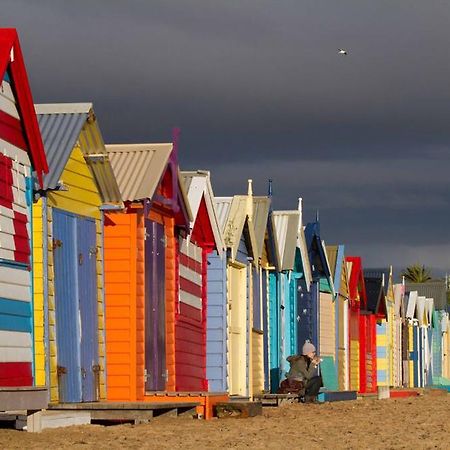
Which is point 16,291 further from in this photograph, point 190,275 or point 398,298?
point 398,298

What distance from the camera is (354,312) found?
151ft

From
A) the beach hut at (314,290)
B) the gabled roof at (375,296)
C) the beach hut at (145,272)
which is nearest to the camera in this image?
the beach hut at (145,272)

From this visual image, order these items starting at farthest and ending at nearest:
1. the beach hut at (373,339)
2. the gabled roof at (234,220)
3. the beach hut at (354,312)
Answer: the beach hut at (373,339), the beach hut at (354,312), the gabled roof at (234,220)

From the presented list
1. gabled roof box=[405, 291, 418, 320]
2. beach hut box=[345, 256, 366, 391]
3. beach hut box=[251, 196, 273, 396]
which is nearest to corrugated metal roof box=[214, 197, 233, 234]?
beach hut box=[251, 196, 273, 396]

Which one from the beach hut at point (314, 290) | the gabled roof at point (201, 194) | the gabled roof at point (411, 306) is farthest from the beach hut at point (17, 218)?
the gabled roof at point (411, 306)

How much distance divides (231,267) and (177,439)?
13.2 metres

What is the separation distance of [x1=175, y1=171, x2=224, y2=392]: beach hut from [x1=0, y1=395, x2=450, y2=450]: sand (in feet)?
10.6

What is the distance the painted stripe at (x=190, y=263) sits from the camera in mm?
24180

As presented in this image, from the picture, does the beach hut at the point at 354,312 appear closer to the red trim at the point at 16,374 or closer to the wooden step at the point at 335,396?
the wooden step at the point at 335,396

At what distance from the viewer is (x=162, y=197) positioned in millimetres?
22094

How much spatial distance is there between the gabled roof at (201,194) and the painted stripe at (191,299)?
125 cm

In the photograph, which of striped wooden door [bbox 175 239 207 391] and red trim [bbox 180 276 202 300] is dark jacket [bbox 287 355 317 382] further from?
red trim [bbox 180 276 202 300]

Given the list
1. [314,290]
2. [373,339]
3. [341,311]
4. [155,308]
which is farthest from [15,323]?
[373,339]

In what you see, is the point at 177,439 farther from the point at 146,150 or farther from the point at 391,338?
the point at 391,338
